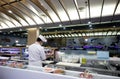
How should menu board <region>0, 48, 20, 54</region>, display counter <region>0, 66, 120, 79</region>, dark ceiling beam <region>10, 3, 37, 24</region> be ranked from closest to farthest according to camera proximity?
display counter <region>0, 66, 120, 79</region> → dark ceiling beam <region>10, 3, 37, 24</region> → menu board <region>0, 48, 20, 54</region>

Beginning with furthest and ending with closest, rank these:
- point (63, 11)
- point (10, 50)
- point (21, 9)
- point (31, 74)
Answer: point (10, 50)
point (21, 9)
point (63, 11)
point (31, 74)

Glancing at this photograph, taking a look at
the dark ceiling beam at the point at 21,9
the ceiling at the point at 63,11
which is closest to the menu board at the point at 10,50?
the ceiling at the point at 63,11

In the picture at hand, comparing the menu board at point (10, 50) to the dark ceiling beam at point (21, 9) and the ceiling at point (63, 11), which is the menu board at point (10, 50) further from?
the dark ceiling beam at point (21, 9)

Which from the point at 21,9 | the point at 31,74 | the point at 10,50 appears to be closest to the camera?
the point at 31,74

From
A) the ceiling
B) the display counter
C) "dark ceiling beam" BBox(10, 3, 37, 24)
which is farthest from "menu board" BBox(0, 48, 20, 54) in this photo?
the display counter

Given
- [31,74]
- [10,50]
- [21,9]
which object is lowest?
[31,74]

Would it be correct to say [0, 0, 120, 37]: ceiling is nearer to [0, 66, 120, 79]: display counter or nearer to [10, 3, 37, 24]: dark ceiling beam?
[10, 3, 37, 24]: dark ceiling beam

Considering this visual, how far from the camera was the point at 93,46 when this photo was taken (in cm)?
1288

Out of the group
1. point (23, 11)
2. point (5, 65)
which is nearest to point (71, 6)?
point (23, 11)

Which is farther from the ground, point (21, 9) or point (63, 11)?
point (21, 9)

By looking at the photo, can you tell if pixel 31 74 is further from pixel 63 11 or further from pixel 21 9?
pixel 21 9

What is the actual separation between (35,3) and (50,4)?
813mm

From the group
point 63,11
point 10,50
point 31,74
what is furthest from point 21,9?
point 31,74

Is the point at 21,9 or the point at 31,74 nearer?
the point at 31,74
